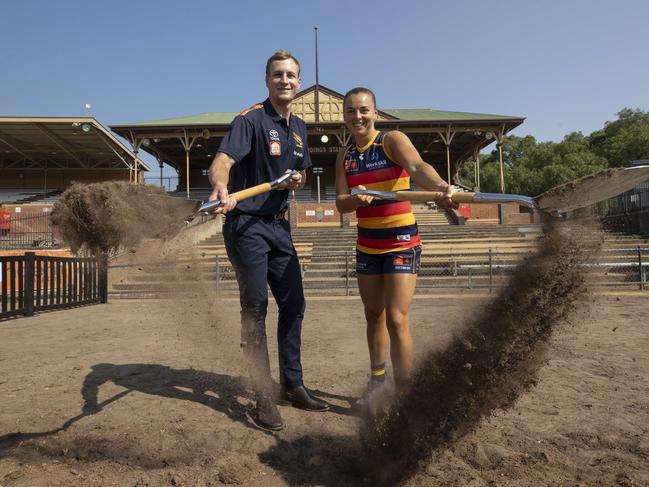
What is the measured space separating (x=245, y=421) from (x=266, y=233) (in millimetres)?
1288

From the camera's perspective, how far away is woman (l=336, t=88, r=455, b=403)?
2977 millimetres

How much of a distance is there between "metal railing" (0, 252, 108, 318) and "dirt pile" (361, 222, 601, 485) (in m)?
6.78

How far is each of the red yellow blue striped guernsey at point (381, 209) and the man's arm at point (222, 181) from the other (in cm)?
90

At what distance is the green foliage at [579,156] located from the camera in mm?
45812

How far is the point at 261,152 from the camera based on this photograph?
3268 millimetres

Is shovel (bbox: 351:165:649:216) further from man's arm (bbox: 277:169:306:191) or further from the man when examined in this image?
the man

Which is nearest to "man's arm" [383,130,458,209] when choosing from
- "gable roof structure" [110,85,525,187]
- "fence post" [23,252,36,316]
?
"fence post" [23,252,36,316]

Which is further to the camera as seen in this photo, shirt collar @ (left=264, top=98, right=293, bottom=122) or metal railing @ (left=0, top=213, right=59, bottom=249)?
metal railing @ (left=0, top=213, right=59, bottom=249)

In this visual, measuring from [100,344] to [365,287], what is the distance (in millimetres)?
4371

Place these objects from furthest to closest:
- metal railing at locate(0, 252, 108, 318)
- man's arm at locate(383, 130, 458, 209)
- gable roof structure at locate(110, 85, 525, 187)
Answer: gable roof structure at locate(110, 85, 525, 187) → metal railing at locate(0, 252, 108, 318) → man's arm at locate(383, 130, 458, 209)

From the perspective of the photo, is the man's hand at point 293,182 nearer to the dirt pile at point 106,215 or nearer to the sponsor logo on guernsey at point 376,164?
the sponsor logo on guernsey at point 376,164

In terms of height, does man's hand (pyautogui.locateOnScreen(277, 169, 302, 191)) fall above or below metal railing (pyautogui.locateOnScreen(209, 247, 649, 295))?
above

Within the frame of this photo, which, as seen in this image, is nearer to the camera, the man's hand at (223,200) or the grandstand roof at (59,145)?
the man's hand at (223,200)

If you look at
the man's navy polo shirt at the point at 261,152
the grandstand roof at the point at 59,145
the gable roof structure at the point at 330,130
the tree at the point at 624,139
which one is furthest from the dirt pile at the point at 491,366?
the tree at the point at 624,139
